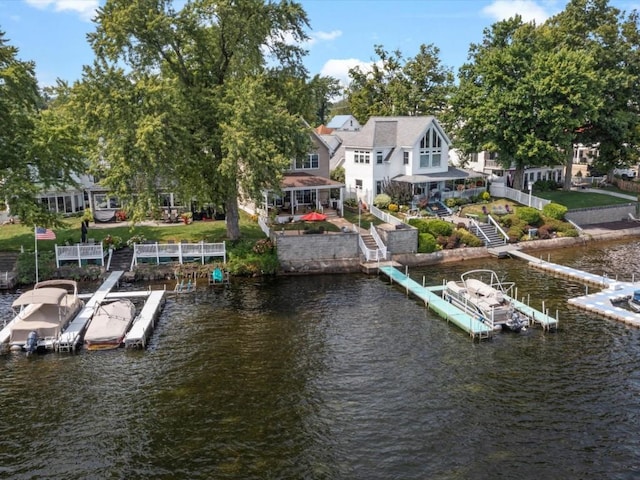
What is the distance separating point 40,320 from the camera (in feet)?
91.2

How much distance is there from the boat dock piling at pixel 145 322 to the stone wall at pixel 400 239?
1718 centimetres

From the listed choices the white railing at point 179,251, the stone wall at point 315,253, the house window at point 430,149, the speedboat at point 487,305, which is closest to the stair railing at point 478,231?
the house window at point 430,149

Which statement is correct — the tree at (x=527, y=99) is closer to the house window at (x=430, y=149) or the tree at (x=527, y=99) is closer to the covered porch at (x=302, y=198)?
the house window at (x=430, y=149)

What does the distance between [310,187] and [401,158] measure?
1147 centimetres

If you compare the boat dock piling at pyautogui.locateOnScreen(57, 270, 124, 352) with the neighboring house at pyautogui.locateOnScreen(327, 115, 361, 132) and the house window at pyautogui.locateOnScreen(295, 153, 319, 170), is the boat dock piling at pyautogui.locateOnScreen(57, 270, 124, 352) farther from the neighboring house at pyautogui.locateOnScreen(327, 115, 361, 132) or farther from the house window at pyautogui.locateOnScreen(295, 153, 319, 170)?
the neighboring house at pyautogui.locateOnScreen(327, 115, 361, 132)

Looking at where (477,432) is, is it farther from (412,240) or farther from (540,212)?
(540,212)

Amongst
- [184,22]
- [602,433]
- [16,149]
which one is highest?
[184,22]

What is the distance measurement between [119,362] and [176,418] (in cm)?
625

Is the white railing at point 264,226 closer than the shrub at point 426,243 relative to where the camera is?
No

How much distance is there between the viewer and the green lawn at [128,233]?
42.3 meters

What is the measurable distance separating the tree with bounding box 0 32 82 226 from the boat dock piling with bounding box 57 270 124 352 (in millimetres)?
6123

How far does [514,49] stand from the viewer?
5353cm

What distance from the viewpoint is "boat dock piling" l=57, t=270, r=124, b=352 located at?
87.5 feet

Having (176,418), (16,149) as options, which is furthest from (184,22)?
(176,418)
